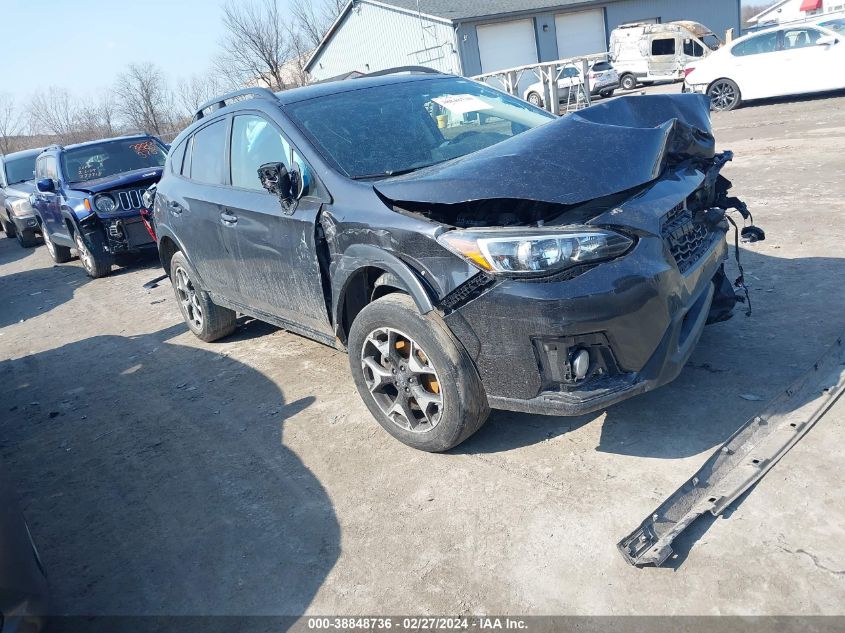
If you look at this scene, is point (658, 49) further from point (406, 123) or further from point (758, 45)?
point (406, 123)

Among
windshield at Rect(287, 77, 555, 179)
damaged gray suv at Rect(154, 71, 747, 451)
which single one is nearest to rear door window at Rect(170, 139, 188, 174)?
damaged gray suv at Rect(154, 71, 747, 451)

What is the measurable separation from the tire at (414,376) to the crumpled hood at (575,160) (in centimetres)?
58

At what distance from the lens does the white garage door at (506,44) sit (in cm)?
3425

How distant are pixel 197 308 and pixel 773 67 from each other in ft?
46.5

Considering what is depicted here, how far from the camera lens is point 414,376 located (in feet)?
11.4

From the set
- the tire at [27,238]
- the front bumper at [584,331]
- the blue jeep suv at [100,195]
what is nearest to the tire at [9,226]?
the tire at [27,238]

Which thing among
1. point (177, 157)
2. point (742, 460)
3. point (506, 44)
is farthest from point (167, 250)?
point (506, 44)

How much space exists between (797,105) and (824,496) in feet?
47.9

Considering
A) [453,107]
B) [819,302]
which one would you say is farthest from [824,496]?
[453,107]

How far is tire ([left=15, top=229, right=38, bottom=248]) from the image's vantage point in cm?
1444

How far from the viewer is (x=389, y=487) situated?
3.43 meters

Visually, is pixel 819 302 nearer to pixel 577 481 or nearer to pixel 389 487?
pixel 577 481

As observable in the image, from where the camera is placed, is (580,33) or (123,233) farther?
(580,33)

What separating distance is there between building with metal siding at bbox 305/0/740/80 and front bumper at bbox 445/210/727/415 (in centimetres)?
3135
